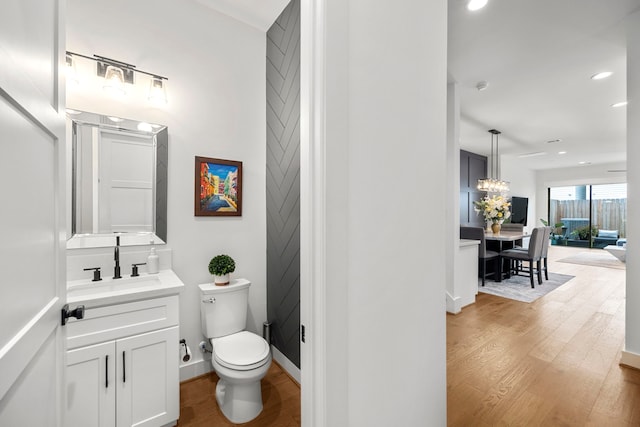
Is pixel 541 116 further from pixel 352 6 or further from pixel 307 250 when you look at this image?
pixel 307 250

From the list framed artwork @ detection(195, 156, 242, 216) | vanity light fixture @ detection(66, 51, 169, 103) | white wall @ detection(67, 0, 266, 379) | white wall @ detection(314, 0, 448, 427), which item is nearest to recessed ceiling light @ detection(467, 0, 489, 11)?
white wall @ detection(314, 0, 448, 427)

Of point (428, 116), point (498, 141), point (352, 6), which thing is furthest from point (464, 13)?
point (498, 141)

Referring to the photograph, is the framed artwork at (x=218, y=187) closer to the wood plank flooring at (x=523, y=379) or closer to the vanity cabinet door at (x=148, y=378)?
the vanity cabinet door at (x=148, y=378)

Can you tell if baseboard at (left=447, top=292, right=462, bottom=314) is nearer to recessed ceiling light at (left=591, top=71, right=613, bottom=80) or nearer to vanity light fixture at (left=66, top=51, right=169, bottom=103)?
recessed ceiling light at (left=591, top=71, right=613, bottom=80)

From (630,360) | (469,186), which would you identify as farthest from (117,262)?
(469,186)

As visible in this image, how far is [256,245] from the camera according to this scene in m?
2.46

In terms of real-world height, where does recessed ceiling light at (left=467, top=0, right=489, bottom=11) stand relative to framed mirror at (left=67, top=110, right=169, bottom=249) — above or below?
above

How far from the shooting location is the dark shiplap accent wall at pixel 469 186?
608cm

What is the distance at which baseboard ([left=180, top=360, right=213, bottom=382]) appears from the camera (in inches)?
81.9

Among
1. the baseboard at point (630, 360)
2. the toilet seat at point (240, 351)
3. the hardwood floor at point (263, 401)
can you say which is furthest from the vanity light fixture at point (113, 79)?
the baseboard at point (630, 360)

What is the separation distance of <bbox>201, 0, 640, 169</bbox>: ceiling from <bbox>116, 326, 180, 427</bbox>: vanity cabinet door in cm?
249

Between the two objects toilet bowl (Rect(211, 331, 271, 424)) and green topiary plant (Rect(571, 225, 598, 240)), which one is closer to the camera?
toilet bowl (Rect(211, 331, 271, 424))

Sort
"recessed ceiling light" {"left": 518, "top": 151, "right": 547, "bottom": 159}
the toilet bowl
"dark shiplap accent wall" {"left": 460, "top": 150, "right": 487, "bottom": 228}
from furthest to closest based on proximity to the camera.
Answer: "recessed ceiling light" {"left": 518, "top": 151, "right": 547, "bottom": 159} → "dark shiplap accent wall" {"left": 460, "top": 150, "right": 487, "bottom": 228} → the toilet bowl

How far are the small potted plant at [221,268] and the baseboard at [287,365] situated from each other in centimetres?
78
